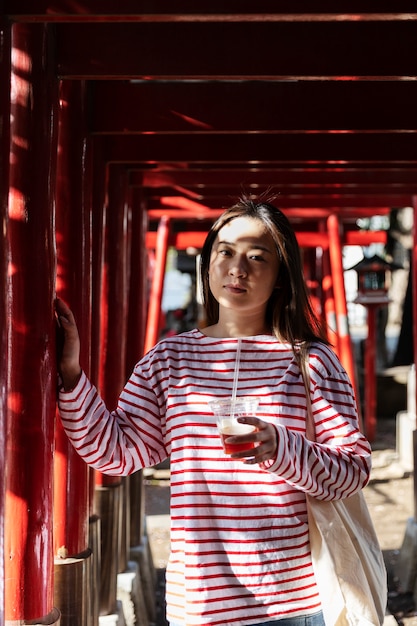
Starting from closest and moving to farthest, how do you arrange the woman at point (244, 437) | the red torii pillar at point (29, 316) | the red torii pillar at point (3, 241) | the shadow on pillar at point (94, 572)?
the woman at point (244, 437) → the red torii pillar at point (3, 241) → the red torii pillar at point (29, 316) → the shadow on pillar at point (94, 572)

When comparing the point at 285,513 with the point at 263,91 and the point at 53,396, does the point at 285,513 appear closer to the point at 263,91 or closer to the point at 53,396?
the point at 53,396

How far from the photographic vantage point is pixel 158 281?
11789 mm

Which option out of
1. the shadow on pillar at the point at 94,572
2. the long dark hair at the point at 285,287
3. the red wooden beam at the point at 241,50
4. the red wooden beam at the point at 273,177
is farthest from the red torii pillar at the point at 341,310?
the long dark hair at the point at 285,287

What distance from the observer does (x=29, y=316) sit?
3055 millimetres

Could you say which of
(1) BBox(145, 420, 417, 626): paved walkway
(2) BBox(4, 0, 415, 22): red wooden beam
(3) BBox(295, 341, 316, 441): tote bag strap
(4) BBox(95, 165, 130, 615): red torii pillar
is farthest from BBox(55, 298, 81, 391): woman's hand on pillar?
(1) BBox(145, 420, 417, 626): paved walkway

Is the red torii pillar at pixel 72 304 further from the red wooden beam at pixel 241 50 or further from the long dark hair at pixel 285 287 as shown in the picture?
the long dark hair at pixel 285 287

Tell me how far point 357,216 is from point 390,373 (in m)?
6.68

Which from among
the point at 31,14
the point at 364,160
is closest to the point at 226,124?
the point at 364,160

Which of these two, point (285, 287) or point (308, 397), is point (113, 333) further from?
point (308, 397)

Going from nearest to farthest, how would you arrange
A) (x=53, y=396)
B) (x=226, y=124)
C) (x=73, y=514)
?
(x=53, y=396)
(x=73, y=514)
(x=226, y=124)

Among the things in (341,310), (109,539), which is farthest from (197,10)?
(341,310)

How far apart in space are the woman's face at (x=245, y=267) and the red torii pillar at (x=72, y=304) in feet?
5.26

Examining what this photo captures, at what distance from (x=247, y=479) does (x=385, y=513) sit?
801 centimetres

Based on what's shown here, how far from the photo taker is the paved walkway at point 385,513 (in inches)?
287
